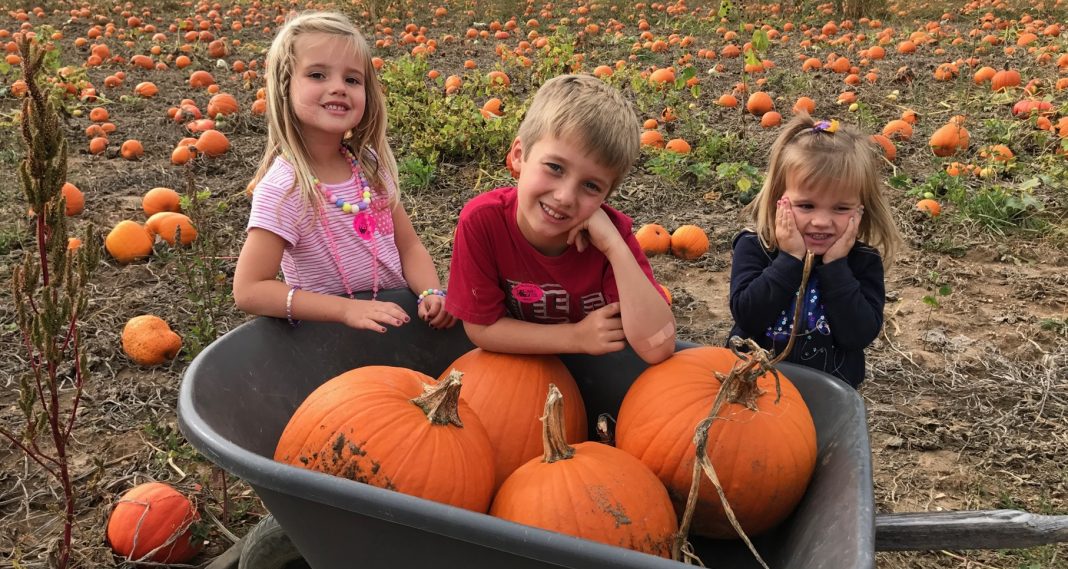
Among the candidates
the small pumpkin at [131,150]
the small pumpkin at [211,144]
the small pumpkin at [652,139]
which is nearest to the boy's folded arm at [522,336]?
the small pumpkin at [652,139]

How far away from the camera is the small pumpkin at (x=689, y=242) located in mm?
4281

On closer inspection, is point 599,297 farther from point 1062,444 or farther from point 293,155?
point 1062,444

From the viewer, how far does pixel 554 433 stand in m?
1.56

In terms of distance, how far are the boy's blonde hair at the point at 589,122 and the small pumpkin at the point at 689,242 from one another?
Result: 2.38 meters

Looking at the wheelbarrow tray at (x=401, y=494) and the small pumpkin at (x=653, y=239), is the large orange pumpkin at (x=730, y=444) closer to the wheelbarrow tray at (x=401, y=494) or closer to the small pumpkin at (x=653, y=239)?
the wheelbarrow tray at (x=401, y=494)

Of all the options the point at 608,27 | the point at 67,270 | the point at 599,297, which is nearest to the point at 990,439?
the point at 599,297

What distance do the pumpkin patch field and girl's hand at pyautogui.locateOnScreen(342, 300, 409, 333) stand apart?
0.63 m

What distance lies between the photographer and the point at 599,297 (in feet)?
6.91

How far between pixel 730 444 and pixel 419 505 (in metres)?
0.71

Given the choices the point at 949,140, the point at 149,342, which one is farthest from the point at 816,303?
the point at 949,140

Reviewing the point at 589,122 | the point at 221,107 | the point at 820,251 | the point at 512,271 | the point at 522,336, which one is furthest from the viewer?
the point at 221,107

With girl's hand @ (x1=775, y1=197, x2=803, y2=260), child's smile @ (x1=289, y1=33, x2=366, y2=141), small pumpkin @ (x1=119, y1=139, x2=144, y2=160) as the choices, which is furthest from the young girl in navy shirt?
small pumpkin @ (x1=119, y1=139, x2=144, y2=160)

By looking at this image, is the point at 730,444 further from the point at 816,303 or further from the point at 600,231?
the point at 816,303

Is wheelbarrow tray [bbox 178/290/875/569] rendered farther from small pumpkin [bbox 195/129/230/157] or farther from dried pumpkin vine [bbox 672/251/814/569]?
small pumpkin [bbox 195/129/230/157]
